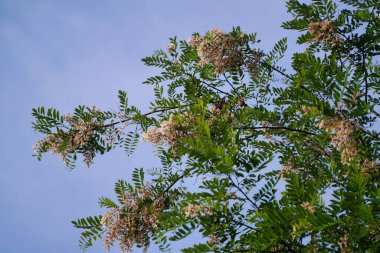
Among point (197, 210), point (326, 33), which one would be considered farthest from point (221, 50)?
point (197, 210)

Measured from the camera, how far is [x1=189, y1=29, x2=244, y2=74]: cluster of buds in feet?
18.6

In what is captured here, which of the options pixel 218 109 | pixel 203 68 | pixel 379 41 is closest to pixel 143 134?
pixel 218 109

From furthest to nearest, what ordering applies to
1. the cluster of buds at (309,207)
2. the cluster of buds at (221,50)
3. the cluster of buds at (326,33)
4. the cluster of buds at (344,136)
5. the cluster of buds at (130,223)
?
the cluster of buds at (326,33), the cluster of buds at (221,50), the cluster of buds at (130,223), the cluster of buds at (344,136), the cluster of buds at (309,207)

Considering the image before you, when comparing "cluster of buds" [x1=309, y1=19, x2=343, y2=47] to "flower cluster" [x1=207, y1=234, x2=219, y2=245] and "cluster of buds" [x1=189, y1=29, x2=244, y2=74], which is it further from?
"flower cluster" [x1=207, y1=234, x2=219, y2=245]

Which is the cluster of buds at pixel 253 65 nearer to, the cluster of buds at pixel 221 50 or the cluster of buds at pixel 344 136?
the cluster of buds at pixel 221 50

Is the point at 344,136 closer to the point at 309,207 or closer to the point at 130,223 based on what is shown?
the point at 309,207

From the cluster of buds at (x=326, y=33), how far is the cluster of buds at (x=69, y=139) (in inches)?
121

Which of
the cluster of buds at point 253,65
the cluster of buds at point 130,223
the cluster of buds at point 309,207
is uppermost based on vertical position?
the cluster of buds at point 253,65

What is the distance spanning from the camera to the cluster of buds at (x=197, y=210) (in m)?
3.79

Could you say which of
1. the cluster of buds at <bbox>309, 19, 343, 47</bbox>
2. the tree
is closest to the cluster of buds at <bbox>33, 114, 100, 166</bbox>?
the tree

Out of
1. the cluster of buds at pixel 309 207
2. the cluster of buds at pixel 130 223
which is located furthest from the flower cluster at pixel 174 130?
the cluster of buds at pixel 309 207

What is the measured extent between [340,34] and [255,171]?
2.83 metres

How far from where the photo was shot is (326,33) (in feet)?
19.5

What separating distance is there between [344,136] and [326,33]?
2621 mm
